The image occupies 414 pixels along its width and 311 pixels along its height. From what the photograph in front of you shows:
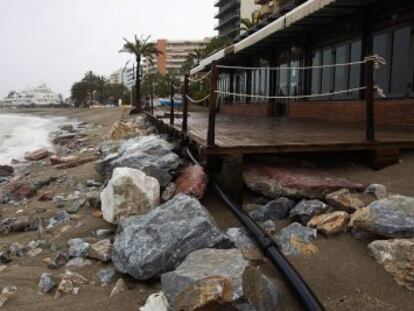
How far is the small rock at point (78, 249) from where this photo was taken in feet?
19.7

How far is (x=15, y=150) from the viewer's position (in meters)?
27.0

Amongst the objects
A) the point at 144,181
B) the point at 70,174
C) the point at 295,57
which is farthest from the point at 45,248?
the point at 295,57

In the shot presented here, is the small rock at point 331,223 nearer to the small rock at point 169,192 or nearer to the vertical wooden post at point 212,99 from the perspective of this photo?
the vertical wooden post at point 212,99

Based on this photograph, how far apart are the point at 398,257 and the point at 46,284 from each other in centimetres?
353

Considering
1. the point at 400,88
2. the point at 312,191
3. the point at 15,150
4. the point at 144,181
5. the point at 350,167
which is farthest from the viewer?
the point at 15,150

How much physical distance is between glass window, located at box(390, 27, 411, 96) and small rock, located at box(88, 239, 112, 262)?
8.36m

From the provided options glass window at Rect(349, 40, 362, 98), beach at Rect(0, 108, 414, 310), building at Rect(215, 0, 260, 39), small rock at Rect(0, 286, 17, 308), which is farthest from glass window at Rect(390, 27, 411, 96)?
building at Rect(215, 0, 260, 39)

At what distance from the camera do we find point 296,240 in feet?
18.0

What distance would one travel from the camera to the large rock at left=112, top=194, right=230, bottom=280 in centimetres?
499

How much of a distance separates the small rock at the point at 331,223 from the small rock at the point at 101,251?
239 cm

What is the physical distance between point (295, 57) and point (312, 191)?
12.9m

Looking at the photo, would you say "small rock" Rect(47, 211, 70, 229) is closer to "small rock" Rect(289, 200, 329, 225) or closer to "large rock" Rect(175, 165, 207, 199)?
"large rock" Rect(175, 165, 207, 199)

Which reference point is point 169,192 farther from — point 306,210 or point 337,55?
point 337,55

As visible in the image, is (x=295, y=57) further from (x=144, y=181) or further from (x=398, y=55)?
(x=144, y=181)
